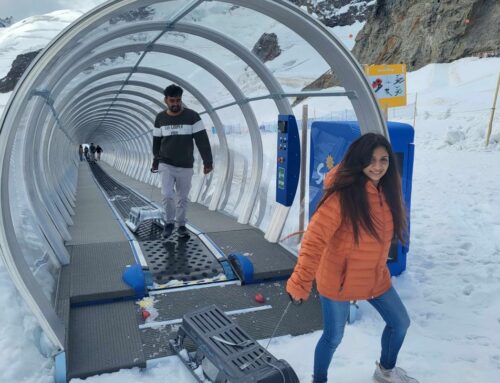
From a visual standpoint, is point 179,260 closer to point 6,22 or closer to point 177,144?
point 177,144

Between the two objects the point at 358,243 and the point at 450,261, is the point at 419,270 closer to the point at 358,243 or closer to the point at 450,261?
the point at 450,261

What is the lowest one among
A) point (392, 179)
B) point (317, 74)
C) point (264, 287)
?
point (264, 287)

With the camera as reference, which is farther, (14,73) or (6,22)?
(6,22)

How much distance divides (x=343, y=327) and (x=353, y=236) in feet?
2.01

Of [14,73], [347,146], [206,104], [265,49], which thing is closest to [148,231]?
[206,104]

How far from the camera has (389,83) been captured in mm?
5160

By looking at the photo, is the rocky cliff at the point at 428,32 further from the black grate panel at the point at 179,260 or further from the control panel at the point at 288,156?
the black grate panel at the point at 179,260

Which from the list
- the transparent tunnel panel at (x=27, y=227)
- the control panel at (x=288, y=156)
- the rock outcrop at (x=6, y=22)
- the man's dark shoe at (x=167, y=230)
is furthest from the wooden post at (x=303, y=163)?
the rock outcrop at (x=6, y=22)

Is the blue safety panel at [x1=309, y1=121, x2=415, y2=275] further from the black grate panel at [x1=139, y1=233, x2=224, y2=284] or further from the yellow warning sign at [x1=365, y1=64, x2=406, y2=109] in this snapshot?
the black grate panel at [x1=139, y1=233, x2=224, y2=284]

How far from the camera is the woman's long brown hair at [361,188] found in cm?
246

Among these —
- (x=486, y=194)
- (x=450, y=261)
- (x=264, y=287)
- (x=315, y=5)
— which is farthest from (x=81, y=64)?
(x=315, y=5)

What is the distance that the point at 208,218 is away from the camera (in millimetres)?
7992

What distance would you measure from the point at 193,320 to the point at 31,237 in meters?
2.29

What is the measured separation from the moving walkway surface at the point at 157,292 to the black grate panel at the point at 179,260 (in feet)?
0.04
